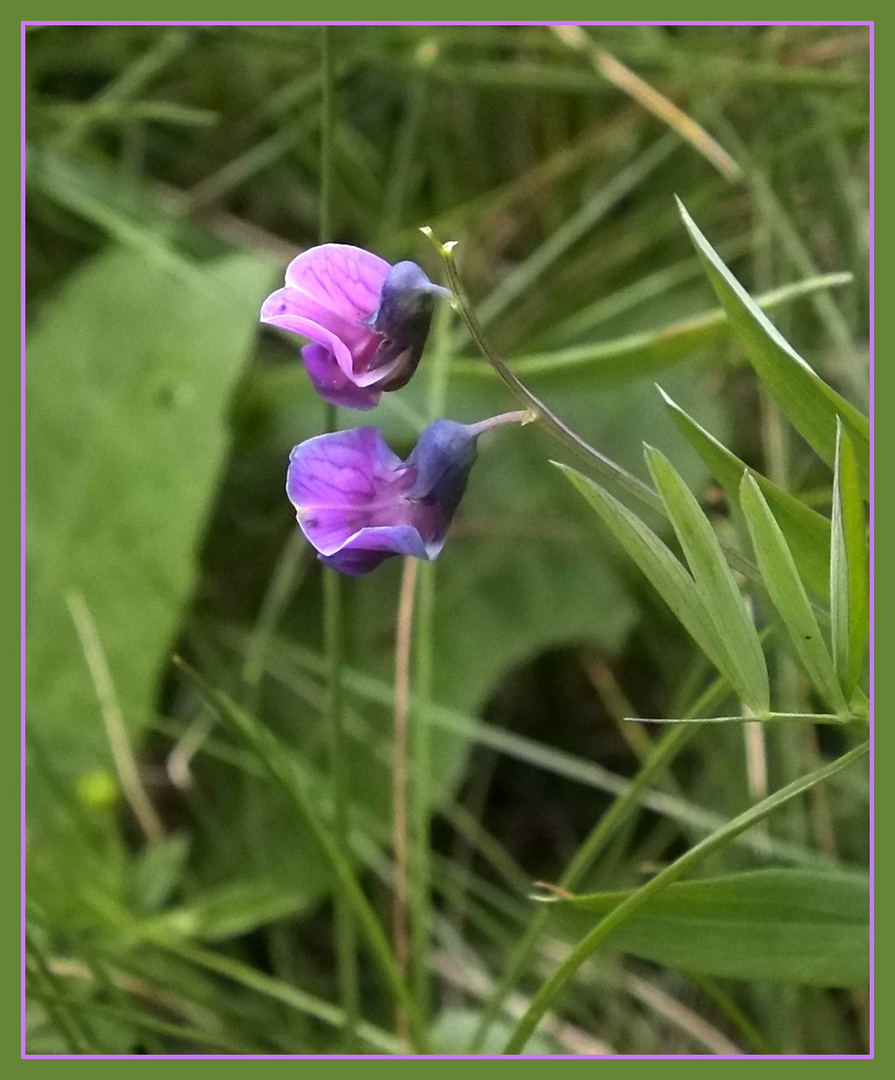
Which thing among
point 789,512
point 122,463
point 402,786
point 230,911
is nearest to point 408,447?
point 122,463

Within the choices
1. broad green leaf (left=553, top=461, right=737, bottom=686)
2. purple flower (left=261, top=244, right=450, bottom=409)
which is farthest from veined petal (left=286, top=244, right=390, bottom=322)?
broad green leaf (left=553, top=461, right=737, bottom=686)

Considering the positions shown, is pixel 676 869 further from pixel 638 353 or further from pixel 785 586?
pixel 638 353

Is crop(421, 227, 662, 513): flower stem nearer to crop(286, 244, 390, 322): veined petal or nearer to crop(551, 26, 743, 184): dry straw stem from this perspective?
crop(286, 244, 390, 322): veined petal

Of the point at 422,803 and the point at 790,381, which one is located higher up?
the point at 790,381

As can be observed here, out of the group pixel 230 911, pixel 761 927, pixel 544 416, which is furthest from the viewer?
pixel 230 911

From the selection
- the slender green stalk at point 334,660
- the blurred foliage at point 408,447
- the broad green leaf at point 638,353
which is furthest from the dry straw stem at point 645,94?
the slender green stalk at point 334,660
